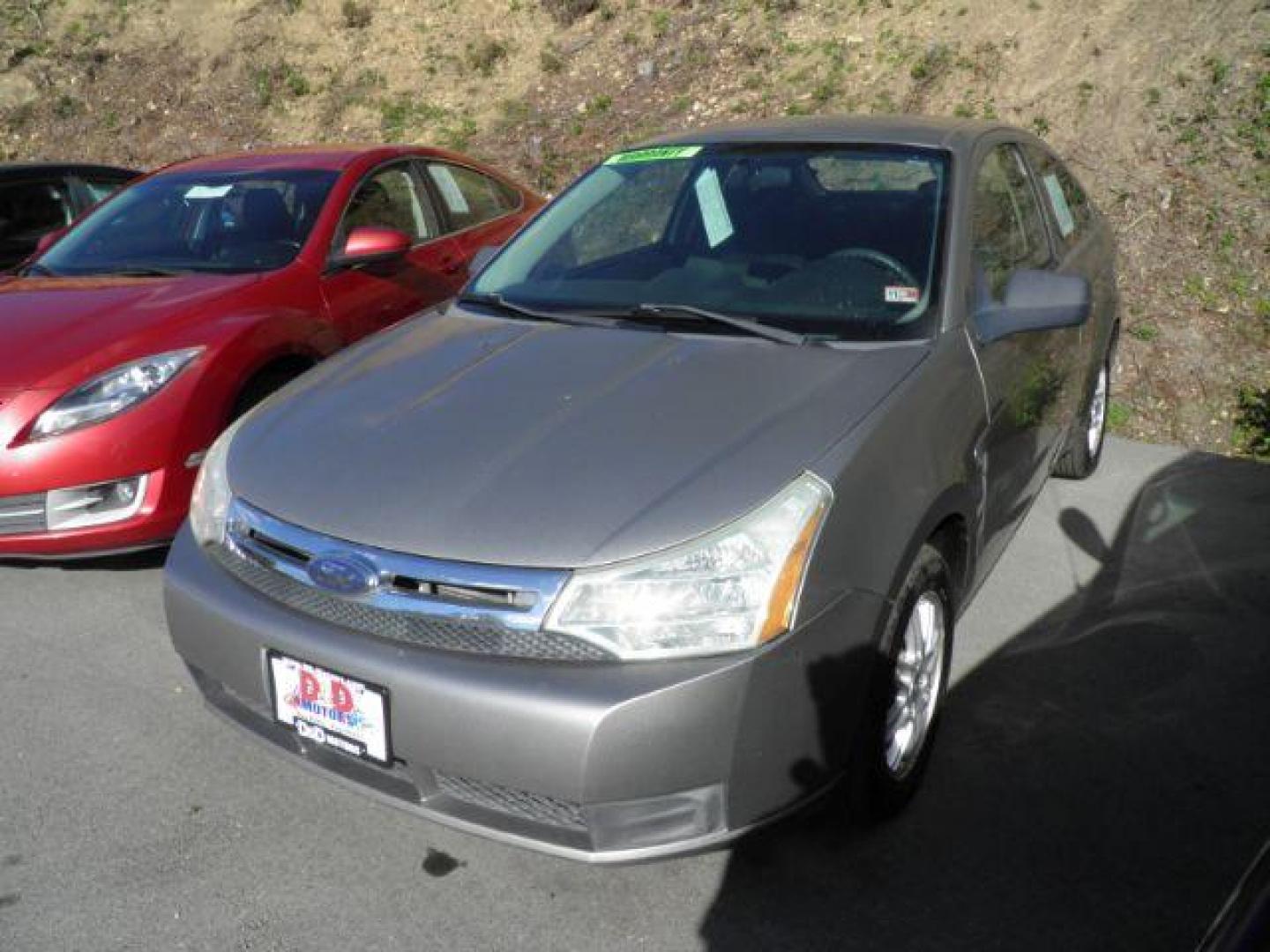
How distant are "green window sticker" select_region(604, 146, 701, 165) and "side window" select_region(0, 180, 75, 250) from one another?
4705 mm

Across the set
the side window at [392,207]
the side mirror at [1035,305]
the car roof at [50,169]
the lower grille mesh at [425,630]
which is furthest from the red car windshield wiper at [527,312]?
the car roof at [50,169]

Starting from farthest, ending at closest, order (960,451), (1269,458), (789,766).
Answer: (1269,458), (960,451), (789,766)

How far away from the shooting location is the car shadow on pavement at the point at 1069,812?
2.45 meters

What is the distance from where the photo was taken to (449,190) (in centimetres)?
578

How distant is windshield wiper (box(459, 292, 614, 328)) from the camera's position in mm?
3186

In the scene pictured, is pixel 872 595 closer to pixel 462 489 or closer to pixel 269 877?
pixel 462 489

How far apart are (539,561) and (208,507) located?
1035 millimetres

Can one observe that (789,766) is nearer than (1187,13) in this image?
Yes

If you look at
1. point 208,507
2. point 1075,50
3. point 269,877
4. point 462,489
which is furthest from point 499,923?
point 1075,50

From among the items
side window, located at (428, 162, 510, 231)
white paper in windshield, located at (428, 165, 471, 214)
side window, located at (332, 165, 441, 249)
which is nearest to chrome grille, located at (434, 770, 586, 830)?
side window, located at (332, 165, 441, 249)

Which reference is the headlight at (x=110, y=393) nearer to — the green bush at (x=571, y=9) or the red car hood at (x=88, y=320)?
the red car hood at (x=88, y=320)

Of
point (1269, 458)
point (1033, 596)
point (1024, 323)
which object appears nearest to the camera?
point (1024, 323)

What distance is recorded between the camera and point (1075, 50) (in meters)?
8.91

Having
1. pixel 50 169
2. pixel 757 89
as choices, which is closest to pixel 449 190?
pixel 50 169
